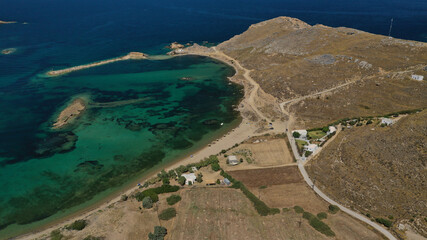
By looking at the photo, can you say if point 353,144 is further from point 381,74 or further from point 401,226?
point 381,74

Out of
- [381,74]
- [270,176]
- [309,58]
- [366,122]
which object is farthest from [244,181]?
[309,58]

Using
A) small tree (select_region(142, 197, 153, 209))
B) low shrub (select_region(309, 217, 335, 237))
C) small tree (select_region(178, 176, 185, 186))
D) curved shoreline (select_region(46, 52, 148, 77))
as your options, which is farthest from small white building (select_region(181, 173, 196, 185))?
curved shoreline (select_region(46, 52, 148, 77))

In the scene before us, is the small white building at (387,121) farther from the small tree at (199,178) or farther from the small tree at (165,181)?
the small tree at (165,181)

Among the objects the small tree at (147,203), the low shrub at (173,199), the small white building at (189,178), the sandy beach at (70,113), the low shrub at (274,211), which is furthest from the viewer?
the sandy beach at (70,113)

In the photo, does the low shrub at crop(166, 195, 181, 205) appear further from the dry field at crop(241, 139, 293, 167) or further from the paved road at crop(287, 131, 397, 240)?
the paved road at crop(287, 131, 397, 240)

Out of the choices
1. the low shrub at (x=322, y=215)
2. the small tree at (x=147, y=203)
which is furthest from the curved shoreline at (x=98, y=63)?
the low shrub at (x=322, y=215)

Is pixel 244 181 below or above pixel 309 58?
below
